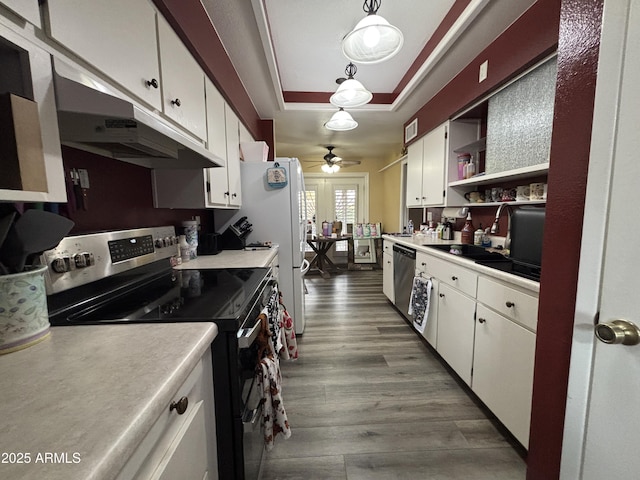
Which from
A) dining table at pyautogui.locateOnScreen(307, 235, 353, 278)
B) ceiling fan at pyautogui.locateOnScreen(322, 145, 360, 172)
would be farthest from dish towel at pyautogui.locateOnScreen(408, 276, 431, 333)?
ceiling fan at pyautogui.locateOnScreen(322, 145, 360, 172)

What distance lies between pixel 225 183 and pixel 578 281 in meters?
1.94

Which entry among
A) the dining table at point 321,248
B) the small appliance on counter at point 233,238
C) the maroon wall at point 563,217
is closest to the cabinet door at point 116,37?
the small appliance on counter at point 233,238

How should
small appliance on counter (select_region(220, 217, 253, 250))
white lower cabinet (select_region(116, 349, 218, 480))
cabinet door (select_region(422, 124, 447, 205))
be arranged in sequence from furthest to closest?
cabinet door (select_region(422, 124, 447, 205)), small appliance on counter (select_region(220, 217, 253, 250)), white lower cabinet (select_region(116, 349, 218, 480))

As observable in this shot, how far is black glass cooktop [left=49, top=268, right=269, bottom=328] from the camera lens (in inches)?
33.1

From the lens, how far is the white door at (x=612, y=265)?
2.00ft

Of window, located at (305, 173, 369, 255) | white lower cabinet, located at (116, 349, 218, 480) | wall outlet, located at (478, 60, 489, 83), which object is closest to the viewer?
white lower cabinet, located at (116, 349, 218, 480)

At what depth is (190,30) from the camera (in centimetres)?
141

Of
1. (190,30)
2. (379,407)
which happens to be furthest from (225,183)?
(379,407)

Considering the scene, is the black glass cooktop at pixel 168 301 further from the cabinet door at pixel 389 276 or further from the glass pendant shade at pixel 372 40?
the cabinet door at pixel 389 276

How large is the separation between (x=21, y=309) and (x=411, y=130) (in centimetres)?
365

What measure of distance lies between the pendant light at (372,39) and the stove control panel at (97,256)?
5.07ft

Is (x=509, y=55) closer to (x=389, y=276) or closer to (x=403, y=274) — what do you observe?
(x=403, y=274)

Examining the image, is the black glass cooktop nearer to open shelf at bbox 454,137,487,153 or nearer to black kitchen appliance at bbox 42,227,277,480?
black kitchen appliance at bbox 42,227,277,480

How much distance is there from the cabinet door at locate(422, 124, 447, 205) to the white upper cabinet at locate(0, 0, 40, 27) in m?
2.74
